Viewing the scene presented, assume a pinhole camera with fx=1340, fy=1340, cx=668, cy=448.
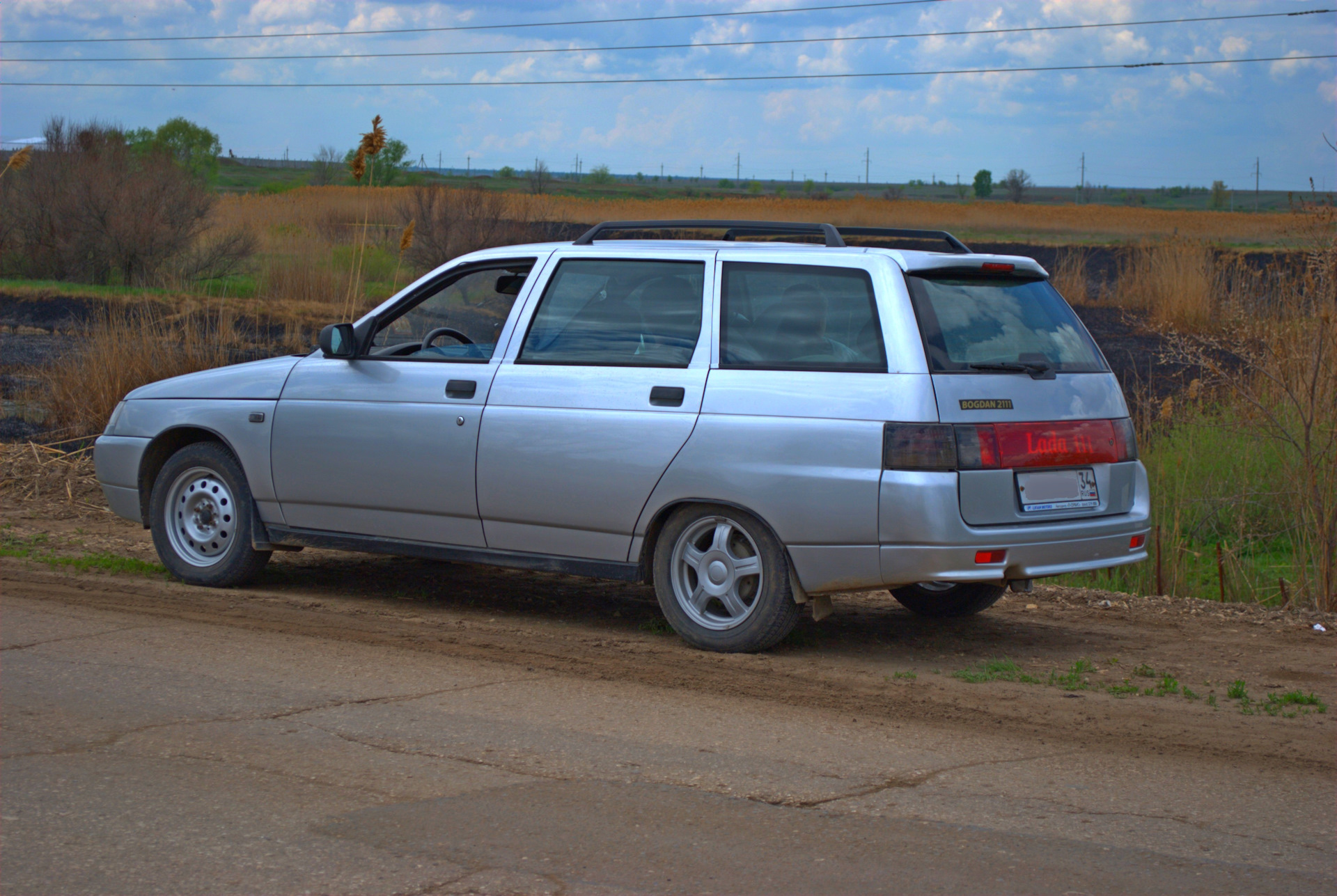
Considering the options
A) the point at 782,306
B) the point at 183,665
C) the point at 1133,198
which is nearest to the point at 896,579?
the point at 782,306

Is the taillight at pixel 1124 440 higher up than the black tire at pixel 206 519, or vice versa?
the taillight at pixel 1124 440

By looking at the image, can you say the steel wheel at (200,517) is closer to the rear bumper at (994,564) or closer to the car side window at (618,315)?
the car side window at (618,315)

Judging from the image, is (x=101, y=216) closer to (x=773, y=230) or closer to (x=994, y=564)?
(x=773, y=230)

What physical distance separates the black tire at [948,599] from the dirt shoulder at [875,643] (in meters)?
0.08

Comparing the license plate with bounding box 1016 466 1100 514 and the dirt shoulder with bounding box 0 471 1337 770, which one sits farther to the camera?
the license plate with bounding box 1016 466 1100 514

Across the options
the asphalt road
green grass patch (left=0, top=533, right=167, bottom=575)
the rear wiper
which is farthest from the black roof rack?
green grass patch (left=0, top=533, right=167, bottom=575)

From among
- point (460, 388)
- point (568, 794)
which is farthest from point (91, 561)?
point (568, 794)

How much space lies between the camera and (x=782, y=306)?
623cm

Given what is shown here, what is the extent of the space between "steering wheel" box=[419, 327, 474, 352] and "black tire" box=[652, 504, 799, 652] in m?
1.92

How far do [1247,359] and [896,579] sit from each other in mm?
4258

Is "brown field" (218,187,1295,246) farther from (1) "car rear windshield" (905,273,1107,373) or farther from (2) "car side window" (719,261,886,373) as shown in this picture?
(2) "car side window" (719,261,886,373)

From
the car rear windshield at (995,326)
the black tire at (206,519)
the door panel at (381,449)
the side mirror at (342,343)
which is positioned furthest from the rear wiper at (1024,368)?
the black tire at (206,519)

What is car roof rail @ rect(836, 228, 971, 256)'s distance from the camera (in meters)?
6.52

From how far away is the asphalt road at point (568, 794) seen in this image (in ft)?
12.0
